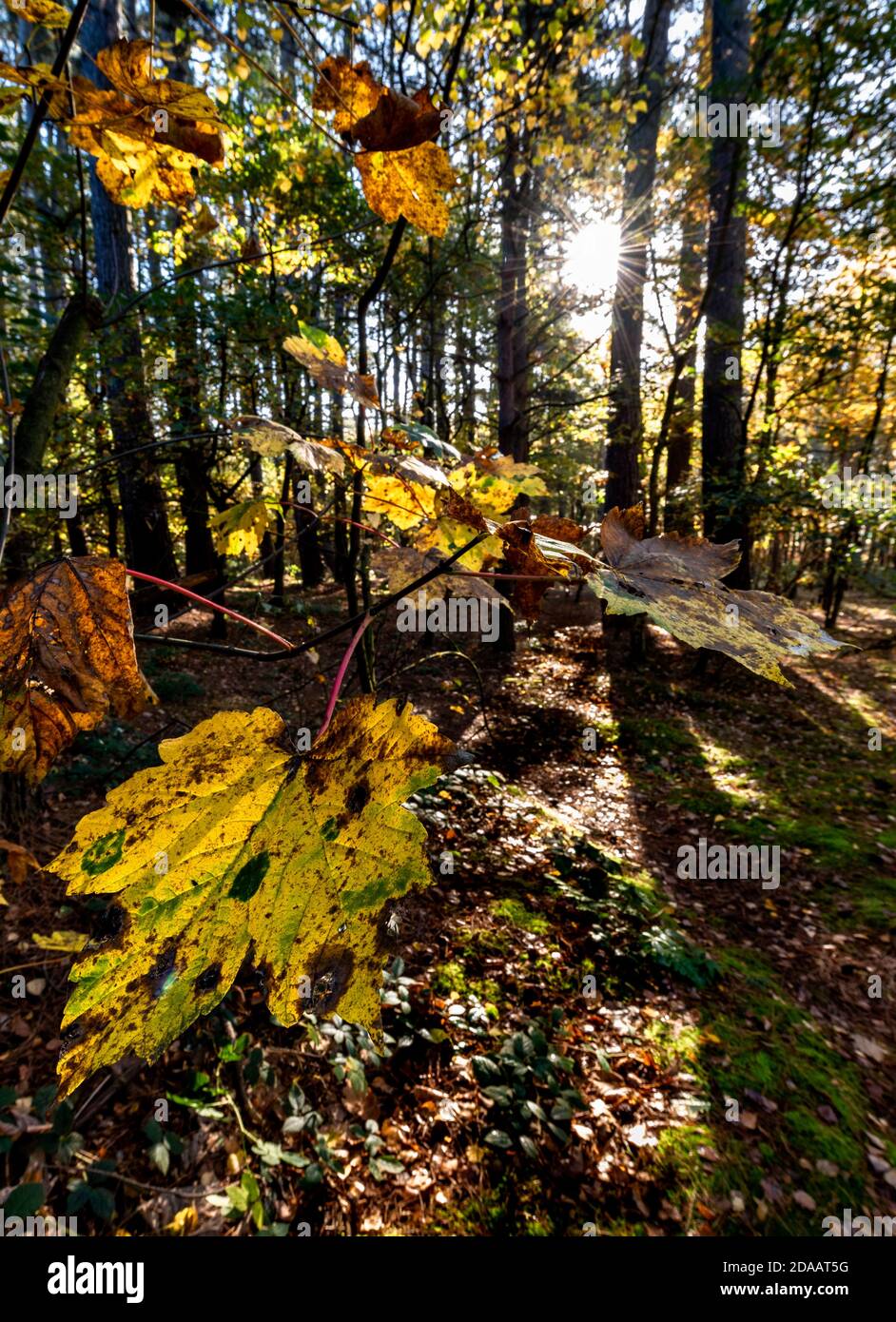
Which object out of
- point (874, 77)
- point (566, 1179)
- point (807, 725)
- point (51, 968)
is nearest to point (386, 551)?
point (566, 1179)

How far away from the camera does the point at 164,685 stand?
651 cm

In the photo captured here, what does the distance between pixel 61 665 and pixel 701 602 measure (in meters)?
0.83

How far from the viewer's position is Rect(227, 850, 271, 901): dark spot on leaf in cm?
64

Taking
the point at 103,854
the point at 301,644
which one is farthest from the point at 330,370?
the point at 103,854

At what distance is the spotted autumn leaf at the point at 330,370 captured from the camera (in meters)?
1.62

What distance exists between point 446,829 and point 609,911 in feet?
4.53

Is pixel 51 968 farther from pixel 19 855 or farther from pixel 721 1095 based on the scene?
pixel 721 1095

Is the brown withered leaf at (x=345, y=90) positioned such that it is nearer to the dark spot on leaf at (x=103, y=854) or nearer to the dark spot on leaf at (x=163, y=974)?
the dark spot on leaf at (x=103, y=854)

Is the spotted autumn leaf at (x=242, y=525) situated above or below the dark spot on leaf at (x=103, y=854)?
above

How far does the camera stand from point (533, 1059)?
2859 millimetres

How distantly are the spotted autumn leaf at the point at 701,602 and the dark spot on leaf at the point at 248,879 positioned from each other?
0.49 metres

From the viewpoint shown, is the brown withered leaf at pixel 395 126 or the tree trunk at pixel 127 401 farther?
the tree trunk at pixel 127 401

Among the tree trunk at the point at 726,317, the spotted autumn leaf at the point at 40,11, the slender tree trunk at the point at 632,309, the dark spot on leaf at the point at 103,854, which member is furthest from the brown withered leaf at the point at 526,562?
the slender tree trunk at the point at 632,309

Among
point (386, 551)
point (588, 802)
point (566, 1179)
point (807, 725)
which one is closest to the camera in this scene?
point (386, 551)
